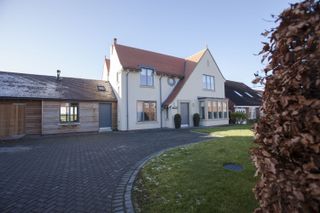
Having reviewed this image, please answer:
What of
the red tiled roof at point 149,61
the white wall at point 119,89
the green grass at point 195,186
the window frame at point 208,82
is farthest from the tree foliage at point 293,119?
the window frame at point 208,82

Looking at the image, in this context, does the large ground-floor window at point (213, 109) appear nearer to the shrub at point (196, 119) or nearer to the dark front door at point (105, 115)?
the shrub at point (196, 119)

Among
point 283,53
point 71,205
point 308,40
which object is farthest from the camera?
point 71,205

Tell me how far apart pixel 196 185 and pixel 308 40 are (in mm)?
3818

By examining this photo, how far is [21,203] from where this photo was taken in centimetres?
438

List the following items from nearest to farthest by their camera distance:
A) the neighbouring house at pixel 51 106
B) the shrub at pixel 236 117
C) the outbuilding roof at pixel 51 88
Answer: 1. the neighbouring house at pixel 51 106
2. the outbuilding roof at pixel 51 88
3. the shrub at pixel 236 117

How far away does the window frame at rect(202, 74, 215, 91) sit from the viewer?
2448 cm

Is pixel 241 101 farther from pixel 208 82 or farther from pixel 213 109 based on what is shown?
pixel 213 109

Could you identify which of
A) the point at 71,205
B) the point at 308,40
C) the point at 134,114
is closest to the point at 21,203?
the point at 71,205

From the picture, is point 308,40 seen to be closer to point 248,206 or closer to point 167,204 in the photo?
point 248,206

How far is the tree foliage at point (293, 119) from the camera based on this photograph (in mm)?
1854

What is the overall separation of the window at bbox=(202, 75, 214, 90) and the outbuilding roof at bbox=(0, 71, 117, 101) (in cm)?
1081

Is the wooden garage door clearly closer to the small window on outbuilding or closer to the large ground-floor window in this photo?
the small window on outbuilding

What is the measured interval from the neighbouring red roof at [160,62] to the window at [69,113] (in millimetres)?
5834

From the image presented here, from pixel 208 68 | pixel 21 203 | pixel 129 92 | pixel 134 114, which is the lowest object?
pixel 21 203
